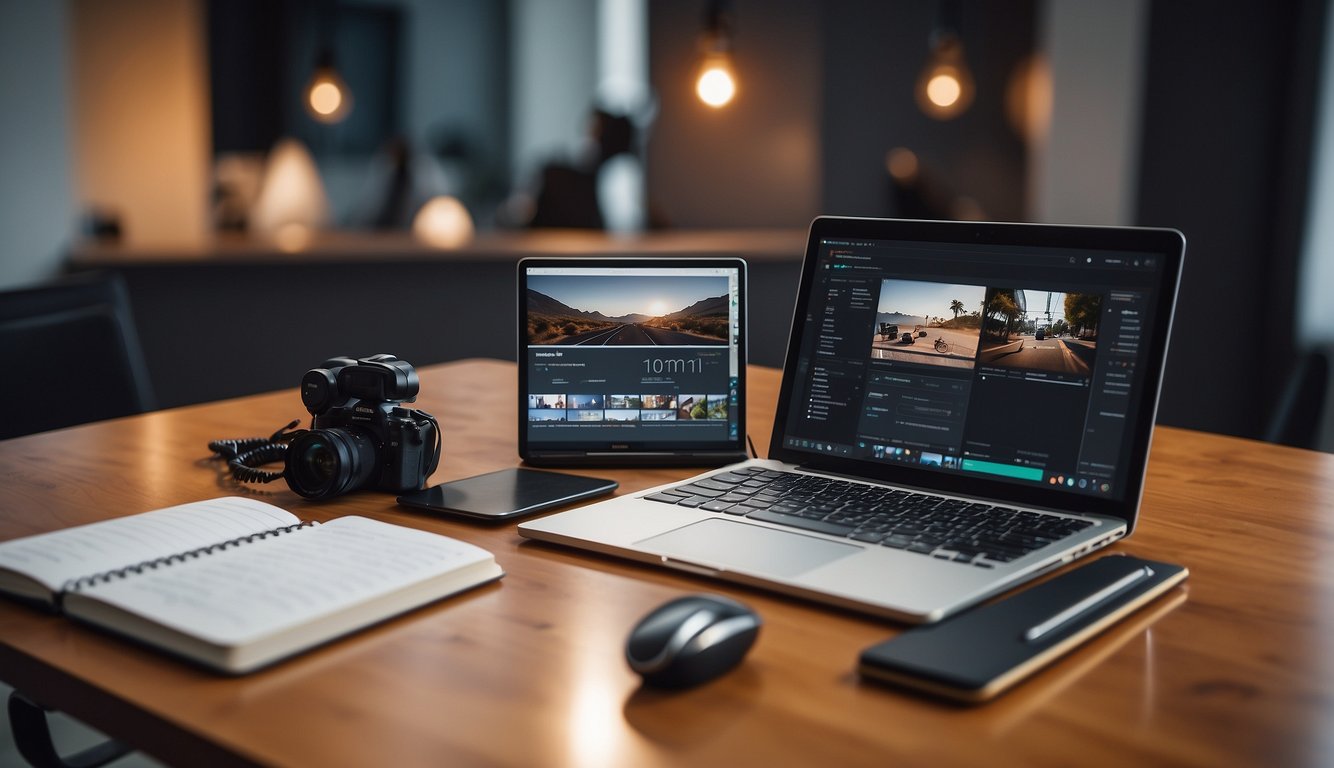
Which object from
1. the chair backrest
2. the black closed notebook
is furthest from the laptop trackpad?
the chair backrest

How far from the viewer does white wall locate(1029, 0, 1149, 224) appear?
13.7 ft

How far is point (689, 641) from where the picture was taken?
70 centimetres

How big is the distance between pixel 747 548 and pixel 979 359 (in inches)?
12.9

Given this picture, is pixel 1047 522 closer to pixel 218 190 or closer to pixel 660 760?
pixel 660 760

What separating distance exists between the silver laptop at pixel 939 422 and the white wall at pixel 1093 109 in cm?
334

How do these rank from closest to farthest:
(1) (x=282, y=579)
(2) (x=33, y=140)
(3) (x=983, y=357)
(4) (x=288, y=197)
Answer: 1. (1) (x=282, y=579)
2. (3) (x=983, y=357)
3. (2) (x=33, y=140)
4. (4) (x=288, y=197)

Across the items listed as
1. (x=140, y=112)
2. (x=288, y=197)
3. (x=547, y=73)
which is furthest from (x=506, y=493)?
(x=547, y=73)

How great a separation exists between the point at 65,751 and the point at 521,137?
731 cm

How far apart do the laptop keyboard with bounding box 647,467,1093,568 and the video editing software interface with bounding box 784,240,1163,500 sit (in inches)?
2.2

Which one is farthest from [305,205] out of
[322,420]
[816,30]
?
[322,420]

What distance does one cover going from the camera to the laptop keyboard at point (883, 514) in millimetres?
937

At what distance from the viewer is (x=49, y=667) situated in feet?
2.50

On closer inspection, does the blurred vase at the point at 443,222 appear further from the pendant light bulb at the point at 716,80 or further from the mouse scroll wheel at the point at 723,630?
the mouse scroll wheel at the point at 723,630

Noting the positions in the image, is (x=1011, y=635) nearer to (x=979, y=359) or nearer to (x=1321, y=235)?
(x=979, y=359)
